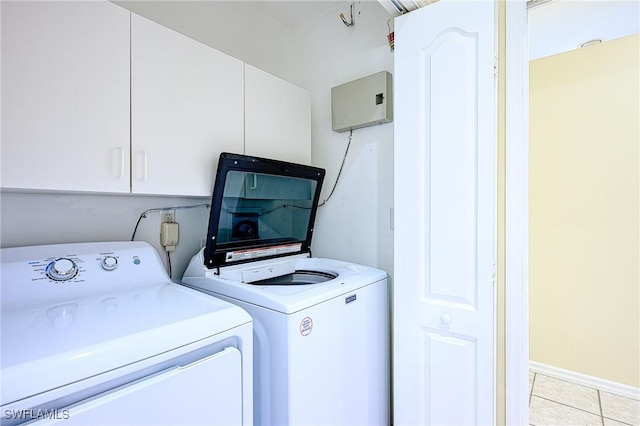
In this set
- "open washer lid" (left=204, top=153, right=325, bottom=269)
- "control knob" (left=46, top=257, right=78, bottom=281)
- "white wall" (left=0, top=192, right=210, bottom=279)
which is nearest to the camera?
"control knob" (left=46, top=257, right=78, bottom=281)

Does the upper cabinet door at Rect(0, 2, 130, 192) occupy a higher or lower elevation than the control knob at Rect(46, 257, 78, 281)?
higher

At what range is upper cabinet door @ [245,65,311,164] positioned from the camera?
1.71 meters

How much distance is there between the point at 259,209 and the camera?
180 cm

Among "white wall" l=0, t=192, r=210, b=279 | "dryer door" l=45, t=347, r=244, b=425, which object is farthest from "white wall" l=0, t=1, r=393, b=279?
"dryer door" l=45, t=347, r=244, b=425

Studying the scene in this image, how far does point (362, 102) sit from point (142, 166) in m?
1.32

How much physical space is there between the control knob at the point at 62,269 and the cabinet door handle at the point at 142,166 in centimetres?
41

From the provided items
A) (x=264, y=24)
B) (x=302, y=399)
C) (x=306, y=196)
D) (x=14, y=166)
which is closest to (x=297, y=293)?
(x=302, y=399)

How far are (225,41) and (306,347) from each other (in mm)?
1871
